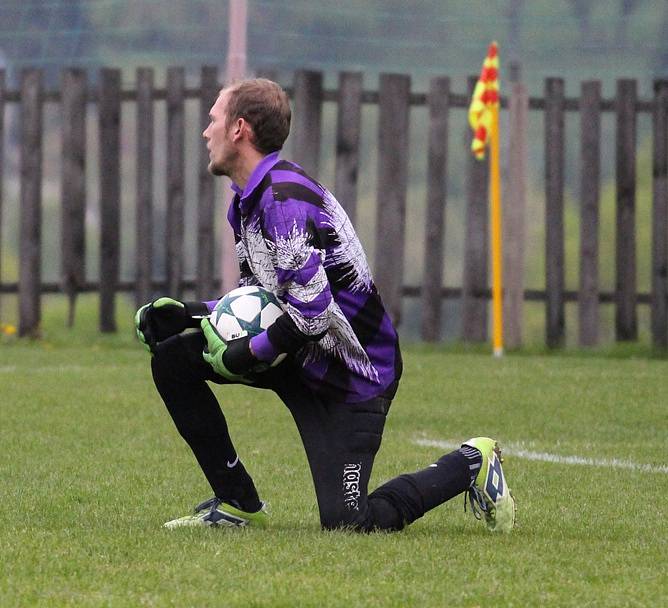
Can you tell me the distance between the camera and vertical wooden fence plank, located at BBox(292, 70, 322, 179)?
13.9 meters

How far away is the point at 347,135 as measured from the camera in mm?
13883

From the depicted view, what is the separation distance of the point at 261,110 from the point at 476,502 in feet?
4.84

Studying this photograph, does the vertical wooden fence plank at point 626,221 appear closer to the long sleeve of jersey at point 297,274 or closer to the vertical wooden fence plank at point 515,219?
the vertical wooden fence plank at point 515,219

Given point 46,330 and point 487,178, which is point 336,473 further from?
point 46,330

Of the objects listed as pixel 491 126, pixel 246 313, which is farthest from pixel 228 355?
pixel 491 126

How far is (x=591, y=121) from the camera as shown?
1373cm

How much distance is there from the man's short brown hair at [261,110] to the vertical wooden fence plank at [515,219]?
8.86 meters

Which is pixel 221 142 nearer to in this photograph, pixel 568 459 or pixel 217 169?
pixel 217 169

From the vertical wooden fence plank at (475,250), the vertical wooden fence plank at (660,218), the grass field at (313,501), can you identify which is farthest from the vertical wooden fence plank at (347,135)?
the grass field at (313,501)

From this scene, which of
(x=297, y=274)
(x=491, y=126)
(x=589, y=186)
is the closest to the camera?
(x=297, y=274)

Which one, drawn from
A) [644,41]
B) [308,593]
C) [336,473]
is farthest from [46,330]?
[308,593]

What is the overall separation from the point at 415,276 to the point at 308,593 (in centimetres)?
1022

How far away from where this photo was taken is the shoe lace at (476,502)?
528cm

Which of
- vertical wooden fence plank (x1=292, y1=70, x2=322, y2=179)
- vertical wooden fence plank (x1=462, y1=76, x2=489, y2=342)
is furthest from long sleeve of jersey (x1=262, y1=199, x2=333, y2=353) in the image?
vertical wooden fence plank (x1=292, y1=70, x2=322, y2=179)
